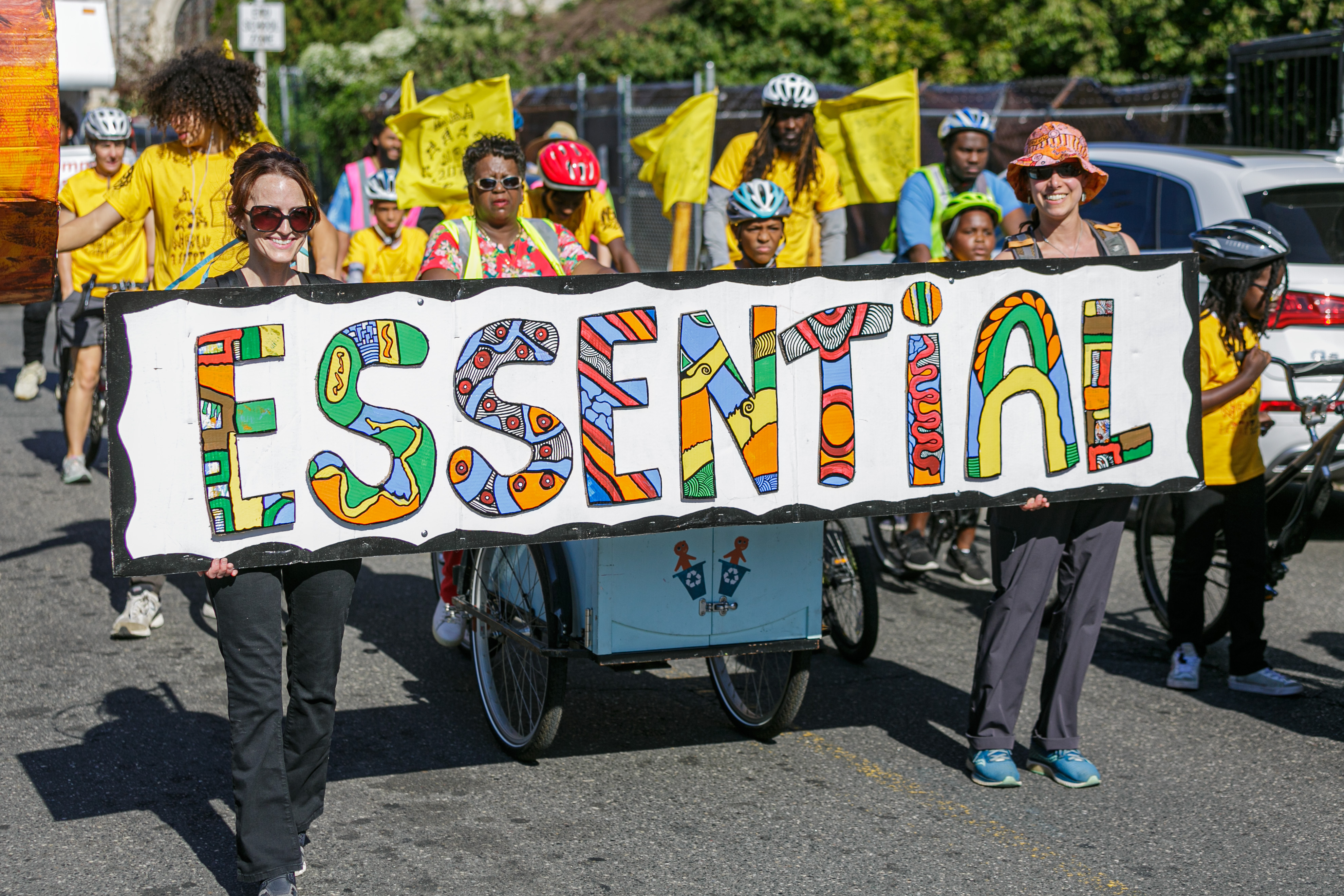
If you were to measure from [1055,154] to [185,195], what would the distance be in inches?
133

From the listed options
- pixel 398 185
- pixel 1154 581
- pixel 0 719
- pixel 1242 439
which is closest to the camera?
pixel 0 719

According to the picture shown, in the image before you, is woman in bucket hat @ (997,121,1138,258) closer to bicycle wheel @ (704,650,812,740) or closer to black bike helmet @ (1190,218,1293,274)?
black bike helmet @ (1190,218,1293,274)

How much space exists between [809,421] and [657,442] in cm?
47

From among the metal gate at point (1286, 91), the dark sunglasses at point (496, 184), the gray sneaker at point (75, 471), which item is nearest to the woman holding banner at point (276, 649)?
the dark sunglasses at point (496, 184)

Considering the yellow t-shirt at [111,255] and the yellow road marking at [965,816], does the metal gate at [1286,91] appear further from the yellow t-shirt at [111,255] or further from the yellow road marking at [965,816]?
the yellow t-shirt at [111,255]

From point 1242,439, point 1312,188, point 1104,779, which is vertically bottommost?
point 1104,779

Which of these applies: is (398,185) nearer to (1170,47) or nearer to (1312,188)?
(1312,188)

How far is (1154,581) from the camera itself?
21.0 ft

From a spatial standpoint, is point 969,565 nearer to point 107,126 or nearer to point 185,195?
point 185,195

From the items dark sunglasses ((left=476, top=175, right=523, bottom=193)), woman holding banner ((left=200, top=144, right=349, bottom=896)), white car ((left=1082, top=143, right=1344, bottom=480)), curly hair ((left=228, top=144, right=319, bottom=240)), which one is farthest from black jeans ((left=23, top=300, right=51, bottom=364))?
woman holding banner ((left=200, top=144, right=349, bottom=896))

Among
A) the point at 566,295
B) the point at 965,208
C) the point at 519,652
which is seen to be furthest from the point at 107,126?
the point at 566,295

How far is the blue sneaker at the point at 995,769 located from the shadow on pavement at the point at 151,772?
2.30m

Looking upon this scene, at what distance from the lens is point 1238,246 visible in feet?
17.8

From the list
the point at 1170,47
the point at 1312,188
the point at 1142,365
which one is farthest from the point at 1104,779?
the point at 1170,47
